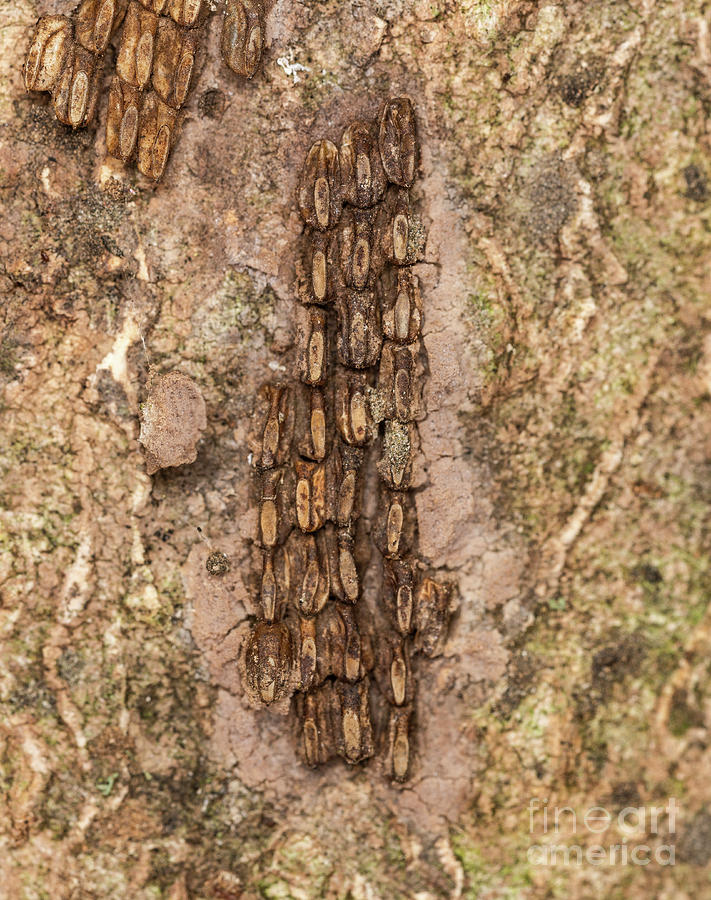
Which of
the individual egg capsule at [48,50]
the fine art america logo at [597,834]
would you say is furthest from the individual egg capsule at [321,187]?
the fine art america logo at [597,834]

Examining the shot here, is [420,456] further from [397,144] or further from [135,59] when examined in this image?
[135,59]

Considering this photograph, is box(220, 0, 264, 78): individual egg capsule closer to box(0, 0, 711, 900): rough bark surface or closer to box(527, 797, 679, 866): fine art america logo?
box(0, 0, 711, 900): rough bark surface

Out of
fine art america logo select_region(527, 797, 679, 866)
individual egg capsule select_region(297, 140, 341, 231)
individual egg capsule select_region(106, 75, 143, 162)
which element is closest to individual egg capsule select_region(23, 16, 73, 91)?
individual egg capsule select_region(106, 75, 143, 162)

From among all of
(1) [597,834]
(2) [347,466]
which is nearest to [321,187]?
(2) [347,466]

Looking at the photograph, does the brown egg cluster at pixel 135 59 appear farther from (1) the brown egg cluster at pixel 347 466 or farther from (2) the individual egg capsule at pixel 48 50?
(1) the brown egg cluster at pixel 347 466

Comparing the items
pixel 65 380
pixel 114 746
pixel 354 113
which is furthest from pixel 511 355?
pixel 114 746

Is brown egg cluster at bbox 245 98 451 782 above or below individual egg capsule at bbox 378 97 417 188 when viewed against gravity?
below
